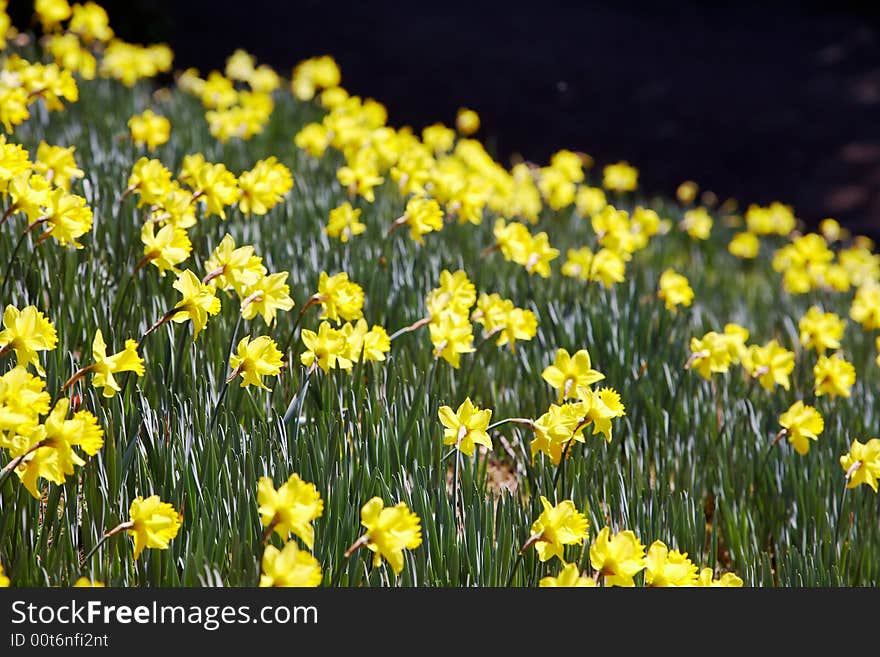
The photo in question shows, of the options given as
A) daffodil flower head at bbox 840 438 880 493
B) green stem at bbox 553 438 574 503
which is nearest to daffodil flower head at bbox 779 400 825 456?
daffodil flower head at bbox 840 438 880 493

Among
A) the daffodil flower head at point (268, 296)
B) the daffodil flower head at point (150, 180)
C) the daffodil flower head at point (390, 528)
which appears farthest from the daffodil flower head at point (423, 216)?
the daffodil flower head at point (390, 528)

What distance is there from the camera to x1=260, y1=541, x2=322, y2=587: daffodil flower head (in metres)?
1.29

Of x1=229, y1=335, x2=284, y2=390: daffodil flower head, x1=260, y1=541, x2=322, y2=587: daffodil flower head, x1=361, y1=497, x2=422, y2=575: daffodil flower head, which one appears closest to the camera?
x1=260, y1=541, x2=322, y2=587: daffodil flower head

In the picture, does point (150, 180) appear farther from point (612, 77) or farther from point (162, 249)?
point (612, 77)

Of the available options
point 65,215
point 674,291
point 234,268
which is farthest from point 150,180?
point 674,291

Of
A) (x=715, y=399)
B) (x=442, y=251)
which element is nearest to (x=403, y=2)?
(x=442, y=251)

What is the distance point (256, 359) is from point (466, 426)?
1.45ft

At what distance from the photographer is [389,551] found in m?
1.41

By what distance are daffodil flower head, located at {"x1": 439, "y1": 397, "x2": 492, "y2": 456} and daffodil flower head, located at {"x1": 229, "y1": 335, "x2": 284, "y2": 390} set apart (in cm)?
→ 36

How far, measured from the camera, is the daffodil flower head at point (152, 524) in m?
1.40

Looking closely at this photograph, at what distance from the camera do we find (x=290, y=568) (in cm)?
131

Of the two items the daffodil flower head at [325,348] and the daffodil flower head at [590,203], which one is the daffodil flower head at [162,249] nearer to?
the daffodil flower head at [325,348]

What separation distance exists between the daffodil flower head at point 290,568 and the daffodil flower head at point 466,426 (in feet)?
1.87

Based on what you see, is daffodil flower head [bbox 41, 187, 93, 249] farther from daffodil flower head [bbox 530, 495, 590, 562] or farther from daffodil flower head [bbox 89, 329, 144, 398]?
daffodil flower head [bbox 530, 495, 590, 562]
